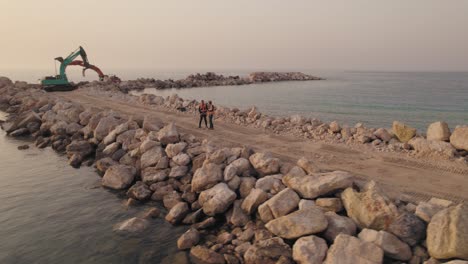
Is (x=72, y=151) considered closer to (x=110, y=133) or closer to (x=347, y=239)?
(x=110, y=133)

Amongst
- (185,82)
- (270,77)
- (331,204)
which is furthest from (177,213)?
(270,77)

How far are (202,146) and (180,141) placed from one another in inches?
67.6

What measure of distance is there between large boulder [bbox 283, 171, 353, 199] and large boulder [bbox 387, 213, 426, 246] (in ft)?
5.74

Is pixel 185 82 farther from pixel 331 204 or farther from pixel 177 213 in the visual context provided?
pixel 331 204

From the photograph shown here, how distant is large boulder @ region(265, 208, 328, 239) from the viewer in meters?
7.77

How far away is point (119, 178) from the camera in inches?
506

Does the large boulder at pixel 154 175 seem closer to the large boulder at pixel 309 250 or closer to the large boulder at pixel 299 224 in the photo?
the large boulder at pixel 299 224

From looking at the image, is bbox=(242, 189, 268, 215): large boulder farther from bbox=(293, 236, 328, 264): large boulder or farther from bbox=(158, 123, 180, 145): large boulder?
bbox=(158, 123, 180, 145): large boulder

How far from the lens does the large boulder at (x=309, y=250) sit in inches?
279

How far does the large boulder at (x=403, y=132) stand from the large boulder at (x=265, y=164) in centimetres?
705

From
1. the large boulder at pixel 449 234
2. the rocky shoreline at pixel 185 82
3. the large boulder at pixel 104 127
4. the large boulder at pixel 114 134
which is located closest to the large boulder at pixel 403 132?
the large boulder at pixel 449 234

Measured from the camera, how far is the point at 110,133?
56.6 ft

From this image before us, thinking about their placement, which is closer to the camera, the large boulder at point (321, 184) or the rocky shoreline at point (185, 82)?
the large boulder at point (321, 184)

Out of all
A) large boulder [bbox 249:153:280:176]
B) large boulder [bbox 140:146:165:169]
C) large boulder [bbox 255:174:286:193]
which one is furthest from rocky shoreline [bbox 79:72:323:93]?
large boulder [bbox 255:174:286:193]
